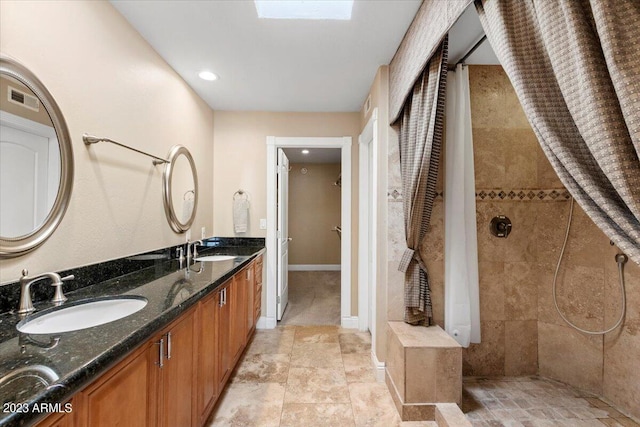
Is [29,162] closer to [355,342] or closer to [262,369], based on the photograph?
[262,369]

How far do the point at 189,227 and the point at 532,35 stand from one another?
2.61 meters

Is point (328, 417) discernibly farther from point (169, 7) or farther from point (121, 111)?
point (169, 7)

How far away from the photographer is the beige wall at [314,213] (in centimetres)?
635

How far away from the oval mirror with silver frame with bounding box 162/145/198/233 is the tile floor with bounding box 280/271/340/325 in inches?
65.8

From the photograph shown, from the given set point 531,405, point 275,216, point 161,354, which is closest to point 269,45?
point 275,216

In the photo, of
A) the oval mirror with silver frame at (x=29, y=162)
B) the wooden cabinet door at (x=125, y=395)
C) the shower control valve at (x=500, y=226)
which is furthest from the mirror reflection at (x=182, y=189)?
the shower control valve at (x=500, y=226)

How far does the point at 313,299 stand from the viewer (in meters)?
4.18

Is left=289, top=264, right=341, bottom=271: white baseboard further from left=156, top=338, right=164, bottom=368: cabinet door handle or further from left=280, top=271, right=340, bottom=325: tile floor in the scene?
left=156, top=338, right=164, bottom=368: cabinet door handle

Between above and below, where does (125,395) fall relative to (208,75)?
below

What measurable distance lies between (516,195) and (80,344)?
2.61m

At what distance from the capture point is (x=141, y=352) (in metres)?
0.97

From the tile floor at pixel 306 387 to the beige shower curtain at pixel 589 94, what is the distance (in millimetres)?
1628

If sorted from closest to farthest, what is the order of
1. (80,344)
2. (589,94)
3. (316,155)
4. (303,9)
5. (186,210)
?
(589,94)
(80,344)
(303,9)
(186,210)
(316,155)

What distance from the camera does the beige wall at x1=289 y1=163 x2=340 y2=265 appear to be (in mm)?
6352
